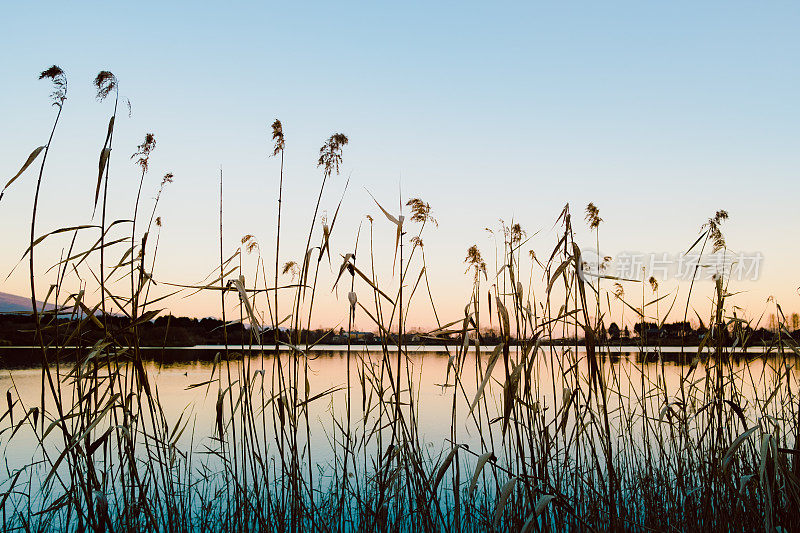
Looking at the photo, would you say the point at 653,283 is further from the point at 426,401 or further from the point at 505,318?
the point at 426,401

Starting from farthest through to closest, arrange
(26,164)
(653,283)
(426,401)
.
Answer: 1. (426,401)
2. (653,283)
3. (26,164)

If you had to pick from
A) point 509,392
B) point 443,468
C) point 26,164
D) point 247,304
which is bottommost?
point 443,468

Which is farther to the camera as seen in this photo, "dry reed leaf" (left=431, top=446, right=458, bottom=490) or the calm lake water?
→ the calm lake water

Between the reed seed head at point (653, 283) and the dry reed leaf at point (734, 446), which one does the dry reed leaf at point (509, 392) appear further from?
the reed seed head at point (653, 283)

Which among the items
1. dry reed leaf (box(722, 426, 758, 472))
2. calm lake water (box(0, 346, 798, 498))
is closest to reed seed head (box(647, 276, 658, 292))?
calm lake water (box(0, 346, 798, 498))

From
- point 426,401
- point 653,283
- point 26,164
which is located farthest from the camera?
point 426,401

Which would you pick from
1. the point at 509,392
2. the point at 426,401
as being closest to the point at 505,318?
the point at 509,392

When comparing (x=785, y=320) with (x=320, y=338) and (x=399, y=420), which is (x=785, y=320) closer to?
(x=399, y=420)

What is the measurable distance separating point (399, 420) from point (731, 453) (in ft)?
3.29

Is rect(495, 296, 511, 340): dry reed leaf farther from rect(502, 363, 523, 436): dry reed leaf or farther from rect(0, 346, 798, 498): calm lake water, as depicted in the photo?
rect(0, 346, 798, 498): calm lake water

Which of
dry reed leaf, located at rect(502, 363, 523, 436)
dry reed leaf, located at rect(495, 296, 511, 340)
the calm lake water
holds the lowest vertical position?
the calm lake water

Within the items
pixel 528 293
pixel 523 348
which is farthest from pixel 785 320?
pixel 523 348

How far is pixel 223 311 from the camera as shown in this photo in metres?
2.34

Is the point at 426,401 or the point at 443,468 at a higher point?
the point at 443,468
